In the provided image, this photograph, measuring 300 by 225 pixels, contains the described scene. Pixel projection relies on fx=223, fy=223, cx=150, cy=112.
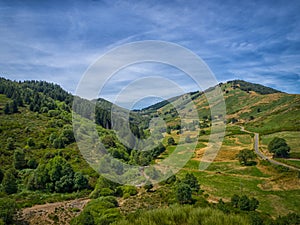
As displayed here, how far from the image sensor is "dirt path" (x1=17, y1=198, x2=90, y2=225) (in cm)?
2596

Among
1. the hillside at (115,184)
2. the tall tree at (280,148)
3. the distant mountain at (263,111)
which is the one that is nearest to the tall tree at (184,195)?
the hillside at (115,184)

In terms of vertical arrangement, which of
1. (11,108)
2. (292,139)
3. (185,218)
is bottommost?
(185,218)

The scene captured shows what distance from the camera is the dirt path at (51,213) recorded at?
1022 inches

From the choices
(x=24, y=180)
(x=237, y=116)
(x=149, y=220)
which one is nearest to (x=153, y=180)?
(x=24, y=180)

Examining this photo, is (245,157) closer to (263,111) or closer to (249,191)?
(249,191)

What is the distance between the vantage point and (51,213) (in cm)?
2816

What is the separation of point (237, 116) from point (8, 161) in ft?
445

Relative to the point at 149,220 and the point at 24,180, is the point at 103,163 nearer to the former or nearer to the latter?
the point at 24,180

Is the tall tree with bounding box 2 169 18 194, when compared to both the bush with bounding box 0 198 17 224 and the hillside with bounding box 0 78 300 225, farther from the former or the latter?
the bush with bounding box 0 198 17 224

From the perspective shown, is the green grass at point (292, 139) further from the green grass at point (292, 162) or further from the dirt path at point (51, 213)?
the dirt path at point (51, 213)

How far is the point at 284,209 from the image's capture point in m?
28.0

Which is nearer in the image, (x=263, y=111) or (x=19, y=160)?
(x=19, y=160)

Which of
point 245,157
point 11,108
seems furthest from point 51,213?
point 11,108

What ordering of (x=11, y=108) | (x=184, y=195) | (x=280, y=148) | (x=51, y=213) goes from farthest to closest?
1. (x=11, y=108)
2. (x=280, y=148)
3. (x=184, y=195)
4. (x=51, y=213)
